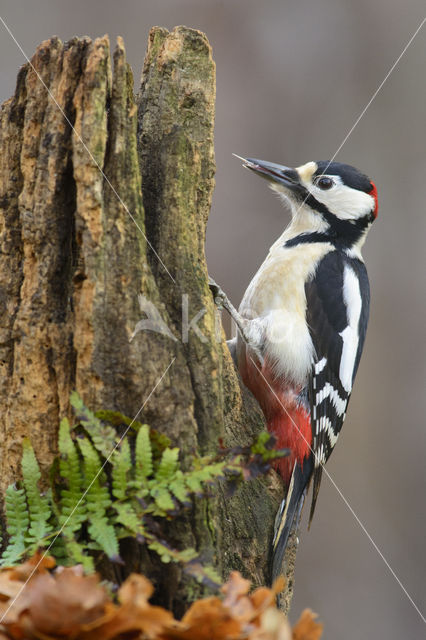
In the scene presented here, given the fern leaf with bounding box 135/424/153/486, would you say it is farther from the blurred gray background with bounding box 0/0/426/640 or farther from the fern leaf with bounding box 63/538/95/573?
the blurred gray background with bounding box 0/0/426/640

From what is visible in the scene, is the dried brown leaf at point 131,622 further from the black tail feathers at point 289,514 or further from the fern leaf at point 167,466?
the black tail feathers at point 289,514

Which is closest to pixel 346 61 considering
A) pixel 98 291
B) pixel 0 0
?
pixel 0 0

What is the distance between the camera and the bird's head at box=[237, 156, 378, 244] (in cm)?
314

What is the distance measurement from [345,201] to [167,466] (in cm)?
198

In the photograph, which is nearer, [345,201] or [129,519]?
[129,519]

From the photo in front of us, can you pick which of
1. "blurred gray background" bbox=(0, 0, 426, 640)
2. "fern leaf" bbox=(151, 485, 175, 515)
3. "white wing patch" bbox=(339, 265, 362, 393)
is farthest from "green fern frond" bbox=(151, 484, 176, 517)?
"blurred gray background" bbox=(0, 0, 426, 640)

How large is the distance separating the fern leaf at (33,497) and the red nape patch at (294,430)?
119cm

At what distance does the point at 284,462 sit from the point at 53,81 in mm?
1412

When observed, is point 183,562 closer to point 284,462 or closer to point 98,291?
point 98,291

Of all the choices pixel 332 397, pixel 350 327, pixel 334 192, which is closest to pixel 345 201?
pixel 334 192

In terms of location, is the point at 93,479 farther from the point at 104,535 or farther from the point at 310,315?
the point at 310,315

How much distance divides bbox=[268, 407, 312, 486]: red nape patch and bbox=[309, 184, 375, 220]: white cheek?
940 mm

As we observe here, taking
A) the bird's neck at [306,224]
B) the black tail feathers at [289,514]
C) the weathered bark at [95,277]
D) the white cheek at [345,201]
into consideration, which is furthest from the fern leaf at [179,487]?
the white cheek at [345,201]

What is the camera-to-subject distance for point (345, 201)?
10.4 ft
